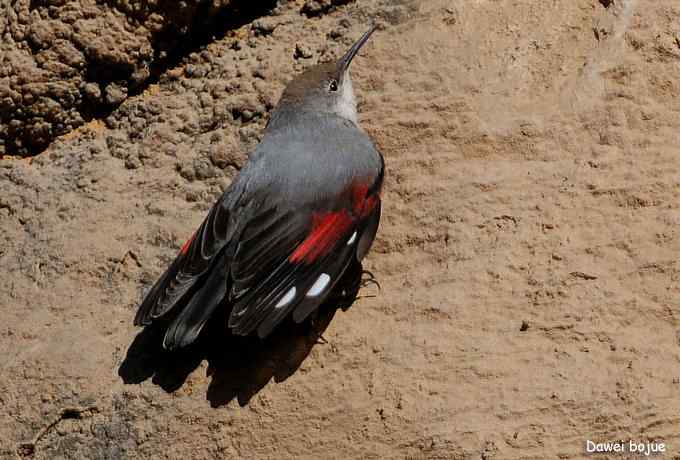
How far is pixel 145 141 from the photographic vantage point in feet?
16.9

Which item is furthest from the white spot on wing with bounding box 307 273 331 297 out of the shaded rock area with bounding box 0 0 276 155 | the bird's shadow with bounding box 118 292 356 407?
the shaded rock area with bounding box 0 0 276 155

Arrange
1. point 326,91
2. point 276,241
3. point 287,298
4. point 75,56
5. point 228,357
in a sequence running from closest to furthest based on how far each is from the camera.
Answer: point 287,298, point 276,241, point 228,357, point 326,91, point 75,56

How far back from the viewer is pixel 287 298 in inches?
156

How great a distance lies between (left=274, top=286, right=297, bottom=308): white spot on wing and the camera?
13.0 feet

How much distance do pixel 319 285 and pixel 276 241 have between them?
0.25 metres

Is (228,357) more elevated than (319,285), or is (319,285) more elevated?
(319,285)

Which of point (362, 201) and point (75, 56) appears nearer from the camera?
point (362, 201)

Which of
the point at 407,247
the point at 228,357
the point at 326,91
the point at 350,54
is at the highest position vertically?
the point at 350,54

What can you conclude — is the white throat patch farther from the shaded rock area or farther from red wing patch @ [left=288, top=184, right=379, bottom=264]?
the shaded rock area

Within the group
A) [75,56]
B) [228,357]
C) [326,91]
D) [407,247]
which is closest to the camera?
[228,357]

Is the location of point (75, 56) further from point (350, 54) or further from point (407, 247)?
point (407, 247)

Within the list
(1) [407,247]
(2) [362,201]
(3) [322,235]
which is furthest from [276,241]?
(1) [407,247]

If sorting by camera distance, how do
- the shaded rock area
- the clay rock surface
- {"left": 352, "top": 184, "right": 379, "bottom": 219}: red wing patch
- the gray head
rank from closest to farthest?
the clay rock surface → {"left": 352, "top": 184, "right": 379, "bottom": 219}: red wing patch → the gray head → the shaded rock area

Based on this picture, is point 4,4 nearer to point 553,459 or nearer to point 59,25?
point 59,25
